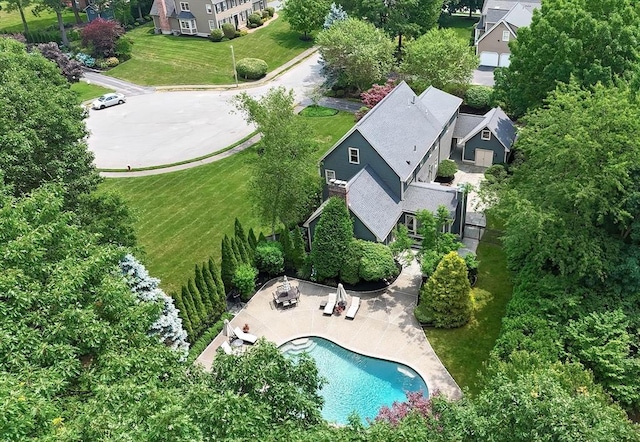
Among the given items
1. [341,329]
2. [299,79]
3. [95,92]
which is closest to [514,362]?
[341,329]

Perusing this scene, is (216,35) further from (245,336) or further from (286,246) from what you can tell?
(245,336)

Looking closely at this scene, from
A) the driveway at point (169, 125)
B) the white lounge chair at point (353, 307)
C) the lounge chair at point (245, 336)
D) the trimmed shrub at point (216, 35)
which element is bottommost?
the white lounge chair at point (353, 307)

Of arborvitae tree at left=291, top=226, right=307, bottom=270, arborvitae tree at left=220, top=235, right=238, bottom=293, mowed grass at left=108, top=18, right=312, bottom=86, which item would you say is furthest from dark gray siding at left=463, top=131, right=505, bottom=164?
mowed grass at left=108, top=18, right=312, bottom=86

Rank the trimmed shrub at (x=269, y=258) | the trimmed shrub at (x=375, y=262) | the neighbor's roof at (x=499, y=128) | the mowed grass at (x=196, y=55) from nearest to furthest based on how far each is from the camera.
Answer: the trimmed shrub at (x=375, y=262) < the trimmed shrub at (x=269, y=258) < the neighbor's roof at (x=499, y=128) < the mowed grass at (x=196, y=55)

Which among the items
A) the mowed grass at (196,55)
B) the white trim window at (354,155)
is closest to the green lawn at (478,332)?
the white trim window at (354,155)

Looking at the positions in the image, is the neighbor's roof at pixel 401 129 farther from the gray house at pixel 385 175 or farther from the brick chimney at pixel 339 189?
the brick chimney at pixel 339 189

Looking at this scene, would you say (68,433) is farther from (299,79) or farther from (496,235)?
(299,79)

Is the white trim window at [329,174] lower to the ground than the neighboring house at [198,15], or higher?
lower
